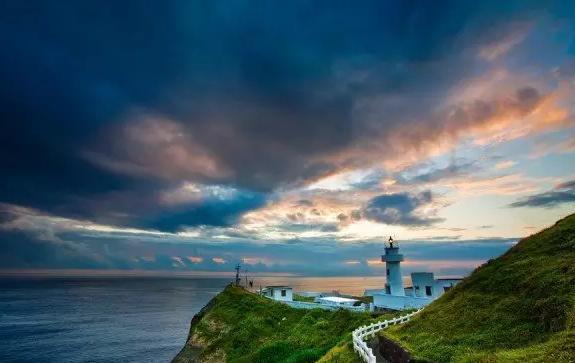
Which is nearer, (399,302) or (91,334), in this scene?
(399,302)

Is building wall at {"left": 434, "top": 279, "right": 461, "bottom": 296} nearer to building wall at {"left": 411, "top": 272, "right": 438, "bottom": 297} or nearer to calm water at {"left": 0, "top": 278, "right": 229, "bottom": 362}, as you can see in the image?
building wall at {"left": 411, "top": 272, "right": 438, "bottom": 297}

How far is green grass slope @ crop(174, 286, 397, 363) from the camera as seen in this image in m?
38.6

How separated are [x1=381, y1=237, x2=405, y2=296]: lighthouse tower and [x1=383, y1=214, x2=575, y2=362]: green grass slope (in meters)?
28.2

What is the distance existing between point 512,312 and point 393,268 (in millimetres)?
40169

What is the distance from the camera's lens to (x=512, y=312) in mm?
20703

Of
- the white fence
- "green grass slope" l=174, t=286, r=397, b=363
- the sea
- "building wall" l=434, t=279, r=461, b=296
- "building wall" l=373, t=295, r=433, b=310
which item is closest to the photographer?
the white fence

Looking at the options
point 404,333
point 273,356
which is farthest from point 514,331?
point 273,356

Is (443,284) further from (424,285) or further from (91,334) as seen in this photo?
(91,334)

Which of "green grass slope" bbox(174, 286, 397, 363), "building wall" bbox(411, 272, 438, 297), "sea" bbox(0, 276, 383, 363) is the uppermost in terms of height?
"building wall" bbox(411, 272, 438, 297)

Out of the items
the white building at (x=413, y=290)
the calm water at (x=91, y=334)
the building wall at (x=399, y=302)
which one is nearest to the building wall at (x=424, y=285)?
the white building at (x=413, y=290)

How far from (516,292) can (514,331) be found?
5.27 meters

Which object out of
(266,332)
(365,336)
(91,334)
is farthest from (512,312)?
(91,334)

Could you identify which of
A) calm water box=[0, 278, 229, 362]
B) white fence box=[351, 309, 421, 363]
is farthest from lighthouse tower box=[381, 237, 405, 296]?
calm water box=[0, 278, 229, 362]

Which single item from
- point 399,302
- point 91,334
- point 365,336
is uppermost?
point 399,302
